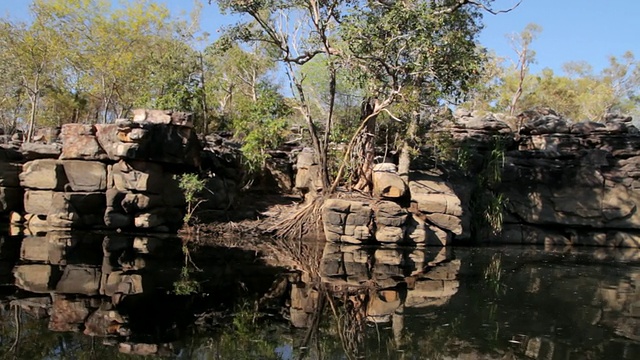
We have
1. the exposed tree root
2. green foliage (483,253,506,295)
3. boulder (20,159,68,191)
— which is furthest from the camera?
the exposed tree root

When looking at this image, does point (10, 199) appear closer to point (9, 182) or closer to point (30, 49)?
point (9, 182)

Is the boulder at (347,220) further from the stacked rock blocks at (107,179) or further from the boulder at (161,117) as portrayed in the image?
the boulder at (161,117)

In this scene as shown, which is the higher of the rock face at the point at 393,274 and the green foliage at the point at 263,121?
the green foliage at the point at 263,121

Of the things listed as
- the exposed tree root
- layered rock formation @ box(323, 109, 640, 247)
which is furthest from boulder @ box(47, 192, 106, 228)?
layered rock formation @ box(323, 109, 640, 247)

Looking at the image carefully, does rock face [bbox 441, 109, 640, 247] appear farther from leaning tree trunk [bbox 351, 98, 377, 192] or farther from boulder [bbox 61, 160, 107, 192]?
boulder [bbox 61, 160, 107, 192]

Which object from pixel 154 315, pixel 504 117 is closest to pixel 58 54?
pixel 504 117

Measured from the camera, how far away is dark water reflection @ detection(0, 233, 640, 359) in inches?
174

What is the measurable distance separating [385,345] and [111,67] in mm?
23116

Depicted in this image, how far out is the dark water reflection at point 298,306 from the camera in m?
4.43

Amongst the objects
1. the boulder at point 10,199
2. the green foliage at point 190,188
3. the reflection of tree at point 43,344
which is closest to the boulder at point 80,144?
the boulder at point 10,199

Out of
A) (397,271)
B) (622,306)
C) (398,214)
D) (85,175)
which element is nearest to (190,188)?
(85,175)

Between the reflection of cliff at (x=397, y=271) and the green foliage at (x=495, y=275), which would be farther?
the green foliage at (x=495, y=275)

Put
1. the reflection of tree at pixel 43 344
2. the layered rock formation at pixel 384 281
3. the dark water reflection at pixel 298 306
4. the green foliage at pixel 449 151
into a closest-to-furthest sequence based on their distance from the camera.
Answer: the reflection of tree at pixel 43 344 < the dark water reflection at pixel 298 306 < the layered rock formation at pixel 384 281 < the green foliage at pixel 449 151

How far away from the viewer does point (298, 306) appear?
→ 19.5 feet
